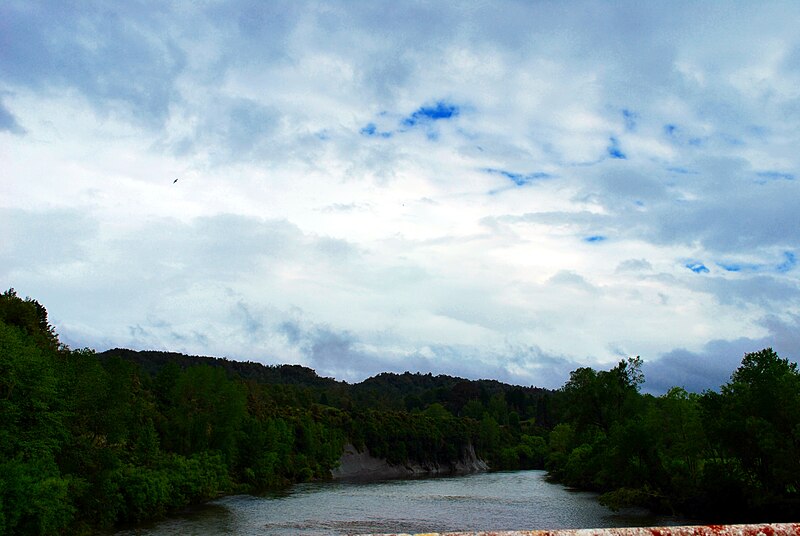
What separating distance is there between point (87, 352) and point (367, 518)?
90.0ft

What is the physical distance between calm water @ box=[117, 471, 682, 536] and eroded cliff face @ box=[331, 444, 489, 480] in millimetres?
61601

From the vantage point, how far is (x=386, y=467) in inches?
6486

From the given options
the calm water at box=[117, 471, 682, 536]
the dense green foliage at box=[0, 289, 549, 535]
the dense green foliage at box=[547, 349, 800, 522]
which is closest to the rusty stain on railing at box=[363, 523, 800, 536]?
the calm water at box=[117, 471, 682, 536]

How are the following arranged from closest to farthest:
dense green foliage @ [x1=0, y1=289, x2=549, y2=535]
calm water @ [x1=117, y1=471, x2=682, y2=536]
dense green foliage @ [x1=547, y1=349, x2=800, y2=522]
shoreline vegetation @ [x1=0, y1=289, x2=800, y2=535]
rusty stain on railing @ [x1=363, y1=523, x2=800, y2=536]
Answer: rusty stain on railing @ [x1=363, y1=523, x2=800, y2=536] → dense green foliage @ [x1=0, y1=289, x2=549, y2=535] → shoreline vegetation @ [x1=0, y1=289, x2=800, y2=535] → dense green foliage @ [x1=547, y1=349, x2=800, y2=522] → calm water @ [x1=117, y1=471, x2=682, y2=536]

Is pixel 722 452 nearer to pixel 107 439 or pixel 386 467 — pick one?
Result: pixel 107 439

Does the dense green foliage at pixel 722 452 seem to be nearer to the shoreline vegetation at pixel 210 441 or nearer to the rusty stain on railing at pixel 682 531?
the shoreline vegetation at pixel 210 441

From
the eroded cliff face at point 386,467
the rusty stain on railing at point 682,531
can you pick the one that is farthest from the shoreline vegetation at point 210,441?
the eroded cliff face at point 386,467

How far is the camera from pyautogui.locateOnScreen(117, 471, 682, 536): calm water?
1959 inches

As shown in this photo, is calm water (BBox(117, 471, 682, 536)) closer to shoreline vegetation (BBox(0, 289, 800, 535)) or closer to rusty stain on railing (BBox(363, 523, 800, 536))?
shoreline vegetation (BBox(0, 289, 800, 535))

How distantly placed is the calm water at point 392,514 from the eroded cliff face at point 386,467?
61601 millimetres

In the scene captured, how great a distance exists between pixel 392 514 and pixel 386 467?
4220 inches

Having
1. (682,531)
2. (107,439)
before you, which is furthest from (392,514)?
(682,531)

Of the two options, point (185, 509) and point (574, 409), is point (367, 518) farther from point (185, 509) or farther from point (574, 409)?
point (574, 409)

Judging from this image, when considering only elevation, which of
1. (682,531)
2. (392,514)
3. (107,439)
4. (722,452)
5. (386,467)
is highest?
(682,531)
